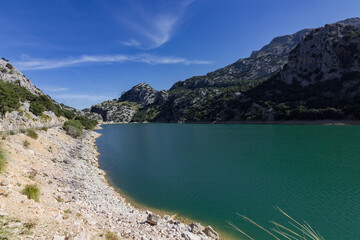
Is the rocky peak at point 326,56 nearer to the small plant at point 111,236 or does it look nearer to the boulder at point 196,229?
the boulder at point 196,229

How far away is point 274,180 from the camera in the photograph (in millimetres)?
22797

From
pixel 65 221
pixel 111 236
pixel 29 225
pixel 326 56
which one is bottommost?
pixel 111 236

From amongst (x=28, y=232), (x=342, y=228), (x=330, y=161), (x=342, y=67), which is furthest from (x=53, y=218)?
(x=342, y=67)

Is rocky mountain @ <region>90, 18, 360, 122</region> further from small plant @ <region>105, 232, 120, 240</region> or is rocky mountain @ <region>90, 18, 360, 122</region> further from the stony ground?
small plant @ <region>105, 232, 120, 240</region>

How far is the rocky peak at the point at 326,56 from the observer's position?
105 metres

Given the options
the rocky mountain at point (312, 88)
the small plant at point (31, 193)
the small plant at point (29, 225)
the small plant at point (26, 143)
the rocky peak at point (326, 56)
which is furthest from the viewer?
the rocky peak at point (326, 56)

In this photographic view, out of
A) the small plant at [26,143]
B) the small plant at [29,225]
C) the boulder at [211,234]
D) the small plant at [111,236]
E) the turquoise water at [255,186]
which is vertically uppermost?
the small plant at [26,143]

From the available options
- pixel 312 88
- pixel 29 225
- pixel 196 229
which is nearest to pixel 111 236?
pixel 29 225

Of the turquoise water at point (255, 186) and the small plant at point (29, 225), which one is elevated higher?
the small plant at point (29, 225)

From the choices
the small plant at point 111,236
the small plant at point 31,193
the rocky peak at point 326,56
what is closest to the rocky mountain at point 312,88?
the rocky peak at point 326,56

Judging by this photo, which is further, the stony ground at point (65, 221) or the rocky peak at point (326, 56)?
the rocky peak at point (326, 56)

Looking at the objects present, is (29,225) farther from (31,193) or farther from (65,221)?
(31,193)

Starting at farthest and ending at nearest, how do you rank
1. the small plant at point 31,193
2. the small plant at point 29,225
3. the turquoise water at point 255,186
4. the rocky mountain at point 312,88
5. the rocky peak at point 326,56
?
the rocky peak at point 326,56 < the rocky mountain at point 312,88 < the turquoise water at point 255,186 < the small plant at point 31,193 < the small plant at point 29,225

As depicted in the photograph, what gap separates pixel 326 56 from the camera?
11225 centimetres
